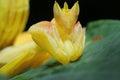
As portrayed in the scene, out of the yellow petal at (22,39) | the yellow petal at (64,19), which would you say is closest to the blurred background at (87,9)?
the yellow petal at (22,39)

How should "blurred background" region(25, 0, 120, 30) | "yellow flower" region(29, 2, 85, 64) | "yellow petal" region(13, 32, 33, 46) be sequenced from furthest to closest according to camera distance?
"blurred background" region(25, 0, 120, 30)
"yellow petal" region(13, 32, 33, 46)
"yellow flower" region(29, 2, 85, 64)

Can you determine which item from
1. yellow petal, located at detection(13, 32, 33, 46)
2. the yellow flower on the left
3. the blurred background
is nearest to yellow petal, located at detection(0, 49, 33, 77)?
the yellow flower on the left

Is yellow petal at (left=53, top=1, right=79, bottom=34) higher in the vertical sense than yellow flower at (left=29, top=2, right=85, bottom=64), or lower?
higher

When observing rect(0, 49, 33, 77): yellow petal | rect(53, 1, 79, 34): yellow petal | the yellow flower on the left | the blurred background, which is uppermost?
the blurred background

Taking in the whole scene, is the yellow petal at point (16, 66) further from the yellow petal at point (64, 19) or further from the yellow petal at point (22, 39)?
the yellow petal at point (22, 39)

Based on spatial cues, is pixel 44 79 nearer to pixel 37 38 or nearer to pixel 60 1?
pixel 37 38

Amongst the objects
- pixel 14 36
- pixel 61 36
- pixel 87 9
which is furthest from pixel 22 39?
pixel 87 9

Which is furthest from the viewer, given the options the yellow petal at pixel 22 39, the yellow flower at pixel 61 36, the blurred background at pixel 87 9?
the blurred background at pixel 87 9

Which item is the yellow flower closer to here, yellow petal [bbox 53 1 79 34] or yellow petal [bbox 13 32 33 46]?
yellow petal [bbox 53 1 79 34]

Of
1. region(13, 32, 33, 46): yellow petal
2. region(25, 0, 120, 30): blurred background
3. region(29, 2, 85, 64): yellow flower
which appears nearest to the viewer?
region(29, 2, 85, 64): yellow flower
